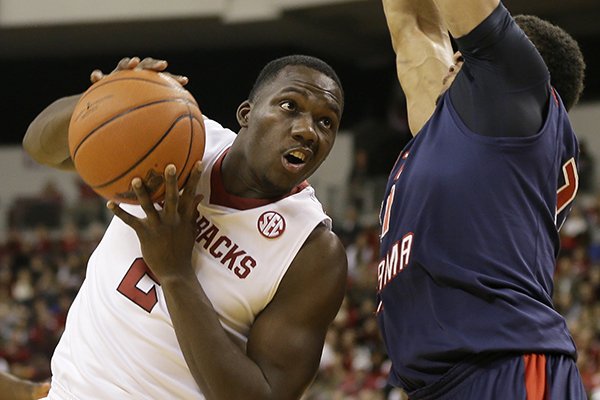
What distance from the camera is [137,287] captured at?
132 inches

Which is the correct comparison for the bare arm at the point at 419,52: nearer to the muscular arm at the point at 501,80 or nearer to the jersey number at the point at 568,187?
the jersey number at the point at 568,187

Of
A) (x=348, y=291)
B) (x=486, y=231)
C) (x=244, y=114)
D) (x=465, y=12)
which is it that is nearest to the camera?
(x=465, y=12)

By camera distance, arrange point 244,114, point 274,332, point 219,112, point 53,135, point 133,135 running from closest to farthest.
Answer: point 133,135, point 274,332, point 244,114, point 53,135, point 219,112

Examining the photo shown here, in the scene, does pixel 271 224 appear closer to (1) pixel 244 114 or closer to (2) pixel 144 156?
(1) pixel 244 114

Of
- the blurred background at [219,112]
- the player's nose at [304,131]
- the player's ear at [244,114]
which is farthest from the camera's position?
the blurred background at [219,112]

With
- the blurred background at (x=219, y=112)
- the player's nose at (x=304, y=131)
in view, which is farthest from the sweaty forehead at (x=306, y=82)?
the blurred background at (x=219, y=112)

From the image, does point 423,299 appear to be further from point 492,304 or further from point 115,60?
point 115,60

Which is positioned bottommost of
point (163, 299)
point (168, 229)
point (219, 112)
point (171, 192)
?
point (219, 112)

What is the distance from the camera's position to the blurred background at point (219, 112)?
13.3 m

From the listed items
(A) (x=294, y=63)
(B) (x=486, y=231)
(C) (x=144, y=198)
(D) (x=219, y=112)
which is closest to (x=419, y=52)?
(A) (x=294, y=63)

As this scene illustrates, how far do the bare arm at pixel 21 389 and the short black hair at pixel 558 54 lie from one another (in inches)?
89.5

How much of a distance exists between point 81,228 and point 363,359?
748cm

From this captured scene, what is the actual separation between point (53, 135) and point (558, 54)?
1.80 m

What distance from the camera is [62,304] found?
15.4m
